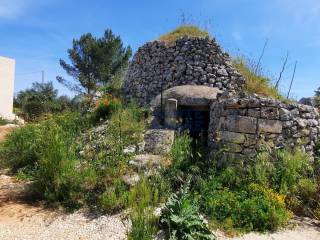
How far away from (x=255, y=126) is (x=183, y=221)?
3.11 meters

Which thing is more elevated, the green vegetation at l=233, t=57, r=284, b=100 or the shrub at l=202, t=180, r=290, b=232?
the green vegetation at l=233, t=57, r=284, b=100

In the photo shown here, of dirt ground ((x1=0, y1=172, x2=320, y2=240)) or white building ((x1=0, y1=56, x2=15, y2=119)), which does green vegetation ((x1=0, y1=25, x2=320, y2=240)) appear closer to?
dirt ground ((x1=0, y1=172, x2=320, y2=240))

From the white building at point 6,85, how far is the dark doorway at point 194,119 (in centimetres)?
1635

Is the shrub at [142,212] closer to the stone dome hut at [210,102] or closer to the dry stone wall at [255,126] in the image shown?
the dry stone wall at [255,126]

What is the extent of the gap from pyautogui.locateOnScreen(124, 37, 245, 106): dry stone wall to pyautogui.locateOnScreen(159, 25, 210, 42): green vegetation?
33 cm

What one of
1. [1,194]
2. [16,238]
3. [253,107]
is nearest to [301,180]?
[253,107]

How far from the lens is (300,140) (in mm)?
7453

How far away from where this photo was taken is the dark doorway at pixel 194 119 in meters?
9.41

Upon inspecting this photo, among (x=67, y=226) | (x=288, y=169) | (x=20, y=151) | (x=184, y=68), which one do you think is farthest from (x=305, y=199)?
(x=20, y=151)

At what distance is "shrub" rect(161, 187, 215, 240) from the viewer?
462 centimetres

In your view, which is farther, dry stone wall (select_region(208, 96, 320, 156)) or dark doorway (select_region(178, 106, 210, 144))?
dark doorway (select_region(178, 106, 210, 144))

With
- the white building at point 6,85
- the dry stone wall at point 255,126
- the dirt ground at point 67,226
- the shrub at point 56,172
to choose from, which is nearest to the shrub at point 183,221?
the dirt ground at point 67,226

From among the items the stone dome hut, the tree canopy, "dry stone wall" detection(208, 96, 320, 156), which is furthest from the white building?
"dry stone wall" detection(208, 96, 320, 156)

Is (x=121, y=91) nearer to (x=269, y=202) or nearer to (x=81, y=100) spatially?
(x=81, y=100)
